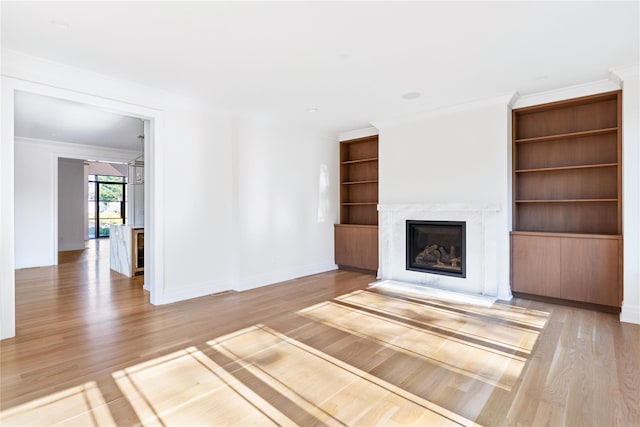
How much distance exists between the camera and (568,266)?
384cm

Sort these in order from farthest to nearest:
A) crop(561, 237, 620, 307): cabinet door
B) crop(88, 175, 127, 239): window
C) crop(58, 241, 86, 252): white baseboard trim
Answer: crop(88, 175, 127, 239): window < crop(58, 241, 86, 252): white baseboard trim < crop(561, 237, 620, 307): cabinet door

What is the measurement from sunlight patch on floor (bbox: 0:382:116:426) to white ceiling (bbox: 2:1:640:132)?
2.60m

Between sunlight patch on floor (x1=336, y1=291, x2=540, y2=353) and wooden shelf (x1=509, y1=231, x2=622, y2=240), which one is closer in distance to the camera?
sunlight patch on floor (x1=336, y1=291, x2=540, y2=353)

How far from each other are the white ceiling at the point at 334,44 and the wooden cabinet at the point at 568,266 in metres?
1.82

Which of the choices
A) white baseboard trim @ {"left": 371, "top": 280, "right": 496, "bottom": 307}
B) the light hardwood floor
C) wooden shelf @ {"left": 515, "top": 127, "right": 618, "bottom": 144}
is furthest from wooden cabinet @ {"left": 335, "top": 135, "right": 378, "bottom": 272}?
wooden shelf @ {"left": 515, "top": 127, "right": 618, "bottom": 144}

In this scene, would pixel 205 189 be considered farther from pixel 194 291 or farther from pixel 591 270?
pixel 591 270

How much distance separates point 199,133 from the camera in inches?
175

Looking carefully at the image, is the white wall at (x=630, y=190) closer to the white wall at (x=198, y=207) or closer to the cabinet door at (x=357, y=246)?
the cabinet door at (x=357, y=246)

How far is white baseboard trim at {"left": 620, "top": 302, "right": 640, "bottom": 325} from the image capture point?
3.30m

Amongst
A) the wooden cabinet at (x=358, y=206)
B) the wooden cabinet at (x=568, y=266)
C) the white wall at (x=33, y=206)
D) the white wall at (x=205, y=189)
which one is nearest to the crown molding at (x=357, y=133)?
the wooden cabinet at (x=358, y=206)

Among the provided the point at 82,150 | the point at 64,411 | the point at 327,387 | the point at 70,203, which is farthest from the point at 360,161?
the point at 70,203

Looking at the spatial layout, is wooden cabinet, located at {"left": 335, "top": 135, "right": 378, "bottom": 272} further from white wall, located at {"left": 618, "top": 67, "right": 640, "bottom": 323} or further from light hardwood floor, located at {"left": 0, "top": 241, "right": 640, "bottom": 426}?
white wall, located at {"left": 618, "top": 67, "right": 640, "bottom": 323}

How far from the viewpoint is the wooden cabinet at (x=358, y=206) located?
5.86 m

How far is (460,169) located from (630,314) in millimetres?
2396
